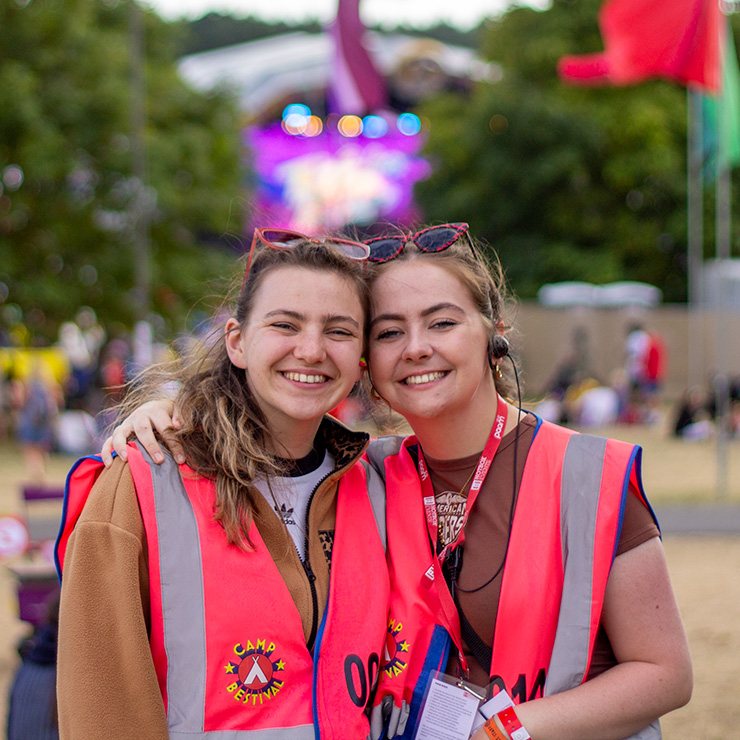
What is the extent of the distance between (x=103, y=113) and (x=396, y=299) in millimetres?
17075

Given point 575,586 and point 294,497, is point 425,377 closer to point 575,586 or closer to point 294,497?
point 294,497

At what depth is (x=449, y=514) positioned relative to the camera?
229 centimetres

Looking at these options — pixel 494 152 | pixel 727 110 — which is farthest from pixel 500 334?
pixel 494 152

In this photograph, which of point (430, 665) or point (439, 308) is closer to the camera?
point (430, 665)

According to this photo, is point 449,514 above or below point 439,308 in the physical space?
below

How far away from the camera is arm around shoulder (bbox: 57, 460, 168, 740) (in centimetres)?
179

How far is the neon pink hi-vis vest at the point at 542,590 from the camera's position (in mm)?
2016

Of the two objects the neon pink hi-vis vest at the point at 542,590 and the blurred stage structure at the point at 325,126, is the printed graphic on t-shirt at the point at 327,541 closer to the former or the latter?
the neon pink hi-vis vest at the point at 542,590

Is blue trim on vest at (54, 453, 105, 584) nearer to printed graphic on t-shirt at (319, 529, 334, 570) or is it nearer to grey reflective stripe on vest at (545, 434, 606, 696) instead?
printed graphic on t-shirt at (319, 529, 334, 570)

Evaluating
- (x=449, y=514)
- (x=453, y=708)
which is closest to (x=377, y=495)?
(x=449, y=514)

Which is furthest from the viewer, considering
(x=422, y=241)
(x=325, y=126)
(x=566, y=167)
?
(x=325, y=126)

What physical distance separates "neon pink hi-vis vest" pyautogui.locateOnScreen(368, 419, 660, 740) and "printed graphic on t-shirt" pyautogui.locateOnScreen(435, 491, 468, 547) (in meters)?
0.07

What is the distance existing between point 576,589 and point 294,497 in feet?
2.38

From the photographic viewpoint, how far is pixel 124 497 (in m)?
1.91
